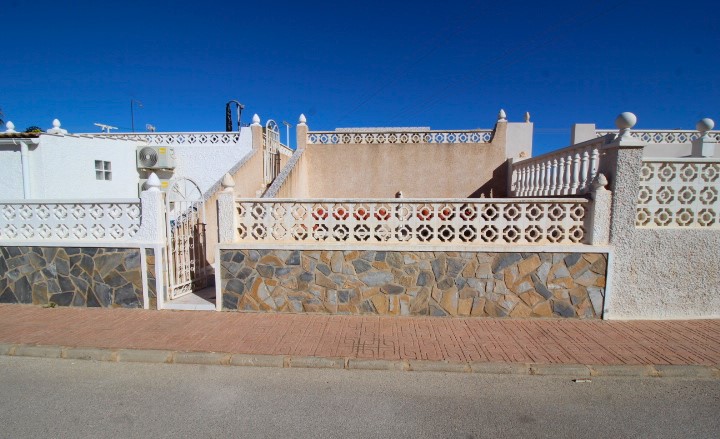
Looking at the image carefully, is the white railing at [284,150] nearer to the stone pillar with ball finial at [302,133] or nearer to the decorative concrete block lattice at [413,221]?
the stone pillar with ball finial at [302,133]

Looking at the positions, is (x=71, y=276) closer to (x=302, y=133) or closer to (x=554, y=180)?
(x=302, y=133)

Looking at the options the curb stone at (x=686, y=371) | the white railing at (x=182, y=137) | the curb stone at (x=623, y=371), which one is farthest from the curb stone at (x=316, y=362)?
the white railing at (x=182, y=137)

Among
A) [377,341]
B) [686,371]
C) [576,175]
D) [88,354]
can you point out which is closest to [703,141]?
[576,175]

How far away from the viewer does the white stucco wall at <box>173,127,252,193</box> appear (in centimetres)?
1035

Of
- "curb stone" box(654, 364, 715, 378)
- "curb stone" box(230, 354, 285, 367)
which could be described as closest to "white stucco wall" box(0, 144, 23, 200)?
"curb stone" box(230, 354, 285, 367)

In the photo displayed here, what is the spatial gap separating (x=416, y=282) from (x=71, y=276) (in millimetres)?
5404

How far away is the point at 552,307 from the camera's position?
4.88 metres

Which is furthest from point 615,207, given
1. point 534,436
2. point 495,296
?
point 534,436

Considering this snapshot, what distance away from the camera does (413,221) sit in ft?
16.5

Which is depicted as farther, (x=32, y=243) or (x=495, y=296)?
(x=32, y=243)

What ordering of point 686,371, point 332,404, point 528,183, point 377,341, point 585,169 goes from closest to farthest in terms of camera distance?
point 332,404, point 686,371, point 377,341, point 585,169, point 528,183

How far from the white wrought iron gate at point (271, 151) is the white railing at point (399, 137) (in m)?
1.25

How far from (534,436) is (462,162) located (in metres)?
7.76

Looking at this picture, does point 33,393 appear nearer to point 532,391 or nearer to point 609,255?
point 532,391
